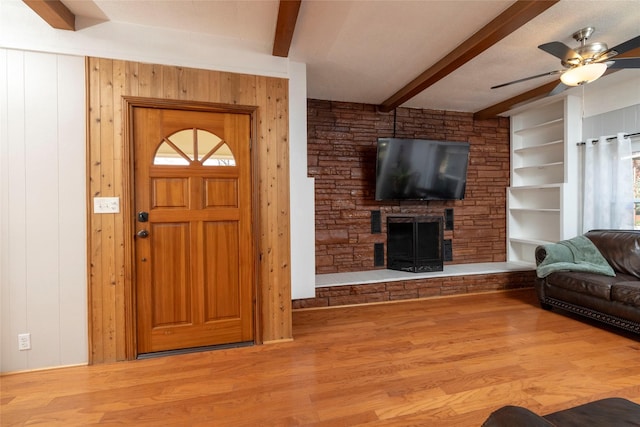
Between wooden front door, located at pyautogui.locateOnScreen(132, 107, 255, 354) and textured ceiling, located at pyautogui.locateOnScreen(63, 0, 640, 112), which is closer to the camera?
textured ceiling, located at pyautogui.locateOnScreen(63, 0, 640, 112)

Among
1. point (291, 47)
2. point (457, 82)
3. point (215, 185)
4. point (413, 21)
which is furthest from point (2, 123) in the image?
point (457, 82)

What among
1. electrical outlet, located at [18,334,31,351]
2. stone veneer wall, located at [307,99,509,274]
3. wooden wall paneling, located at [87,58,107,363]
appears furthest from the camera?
stone veneer wall, located at [307,99,509,274]

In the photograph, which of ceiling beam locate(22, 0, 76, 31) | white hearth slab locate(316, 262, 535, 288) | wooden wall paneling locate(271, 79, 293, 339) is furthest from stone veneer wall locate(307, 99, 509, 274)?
ceiling beam locate(22, 0, 76, 31)

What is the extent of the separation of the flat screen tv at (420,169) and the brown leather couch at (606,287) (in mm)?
1377

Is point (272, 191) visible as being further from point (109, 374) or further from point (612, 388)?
point (612, 388)

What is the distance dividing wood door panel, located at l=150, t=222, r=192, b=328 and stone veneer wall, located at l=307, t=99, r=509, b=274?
6.14ft

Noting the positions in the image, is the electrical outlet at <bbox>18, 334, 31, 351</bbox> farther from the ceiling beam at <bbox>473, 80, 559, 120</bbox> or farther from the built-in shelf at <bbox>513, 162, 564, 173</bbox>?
the built-in shelf at <bbox>513, 162, 564, 173</bbox>

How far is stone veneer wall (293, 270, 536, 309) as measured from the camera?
11.5 feet

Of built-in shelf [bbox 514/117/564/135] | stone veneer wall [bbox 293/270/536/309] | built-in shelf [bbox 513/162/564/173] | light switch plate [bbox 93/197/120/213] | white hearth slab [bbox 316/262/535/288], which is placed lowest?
stone veneer wall [bbox 293/270/536/309]

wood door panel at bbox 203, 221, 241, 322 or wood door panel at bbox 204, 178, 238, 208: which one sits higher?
wood door panel at bbox 204, 178, 238, 208

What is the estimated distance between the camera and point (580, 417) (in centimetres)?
94

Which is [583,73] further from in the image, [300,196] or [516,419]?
[516,419]

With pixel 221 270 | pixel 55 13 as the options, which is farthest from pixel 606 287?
pixel 55 13

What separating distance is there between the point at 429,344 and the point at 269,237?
1696 mm
